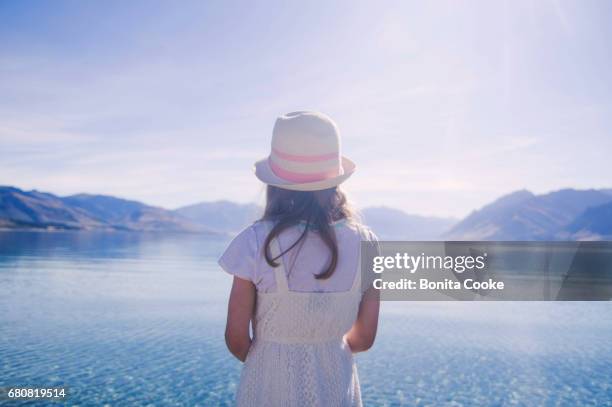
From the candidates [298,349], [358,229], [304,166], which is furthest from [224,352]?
[304,166]

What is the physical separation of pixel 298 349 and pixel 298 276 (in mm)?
323

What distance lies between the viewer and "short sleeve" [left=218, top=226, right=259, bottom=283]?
1857 millimetres

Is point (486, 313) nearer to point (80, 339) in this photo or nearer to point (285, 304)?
point (80, 339)

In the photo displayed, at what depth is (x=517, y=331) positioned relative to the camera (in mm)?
16547

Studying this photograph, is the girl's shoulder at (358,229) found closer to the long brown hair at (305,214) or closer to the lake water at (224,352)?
the long brown hair at (305,214)

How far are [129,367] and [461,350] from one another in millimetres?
8671

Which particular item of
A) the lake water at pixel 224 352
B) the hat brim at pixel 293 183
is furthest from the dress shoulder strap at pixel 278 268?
the lake water at pixel 224 352

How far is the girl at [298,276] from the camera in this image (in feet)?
6.19

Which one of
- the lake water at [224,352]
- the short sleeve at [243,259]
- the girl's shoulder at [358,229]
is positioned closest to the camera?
the short sleeve at [243,259]

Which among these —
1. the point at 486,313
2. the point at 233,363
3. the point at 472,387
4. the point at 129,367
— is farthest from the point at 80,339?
the point at 486,313

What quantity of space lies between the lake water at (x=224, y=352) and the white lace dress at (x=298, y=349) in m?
7.31

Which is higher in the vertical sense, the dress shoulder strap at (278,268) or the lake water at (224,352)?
the dress shoulder strap at (278,268)

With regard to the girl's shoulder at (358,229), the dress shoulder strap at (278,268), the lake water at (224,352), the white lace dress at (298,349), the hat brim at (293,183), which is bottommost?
the lake water at (224,352)

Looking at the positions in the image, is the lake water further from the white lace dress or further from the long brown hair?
the long brown hair
